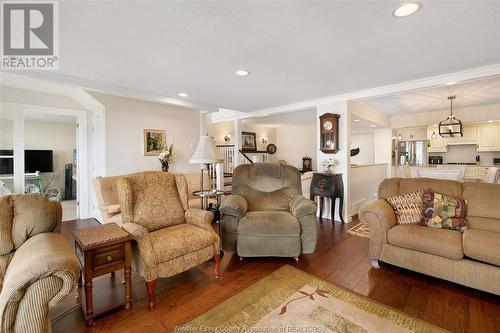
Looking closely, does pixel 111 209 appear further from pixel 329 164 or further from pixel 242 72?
pixel 329 164

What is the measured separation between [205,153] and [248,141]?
18.7ft

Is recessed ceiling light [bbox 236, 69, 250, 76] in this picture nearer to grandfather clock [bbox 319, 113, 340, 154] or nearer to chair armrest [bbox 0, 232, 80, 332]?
grandfather clock [bbox 319, 113, 340, 154]

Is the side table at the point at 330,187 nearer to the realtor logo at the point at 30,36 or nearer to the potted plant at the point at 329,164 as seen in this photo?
the potted plant at the point at 329,164

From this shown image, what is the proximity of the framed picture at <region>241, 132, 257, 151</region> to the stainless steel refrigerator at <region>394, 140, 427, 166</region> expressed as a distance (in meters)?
4.63

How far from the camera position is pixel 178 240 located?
1.99 meters

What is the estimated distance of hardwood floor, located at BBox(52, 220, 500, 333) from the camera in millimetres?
1662

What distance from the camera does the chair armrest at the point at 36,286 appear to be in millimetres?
1119

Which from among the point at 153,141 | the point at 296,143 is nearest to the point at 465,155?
the point at 296,143

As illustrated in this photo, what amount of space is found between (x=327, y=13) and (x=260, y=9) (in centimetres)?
51

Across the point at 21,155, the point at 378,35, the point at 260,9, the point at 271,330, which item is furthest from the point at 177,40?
the point at 21,155

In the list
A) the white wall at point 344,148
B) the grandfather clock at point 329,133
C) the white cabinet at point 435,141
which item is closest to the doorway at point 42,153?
the grandfather clock at point 329,133

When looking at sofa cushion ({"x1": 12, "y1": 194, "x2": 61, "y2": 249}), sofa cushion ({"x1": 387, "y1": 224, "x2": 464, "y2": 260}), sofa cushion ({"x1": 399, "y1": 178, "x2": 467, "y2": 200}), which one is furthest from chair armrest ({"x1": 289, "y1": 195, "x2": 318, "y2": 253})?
sofa cushion ({"x1": 12, "y1": 194, "x2": 61, "y2": 249})

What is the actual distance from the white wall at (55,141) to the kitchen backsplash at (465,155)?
10577 mm

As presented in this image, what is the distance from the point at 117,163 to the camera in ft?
14.1
